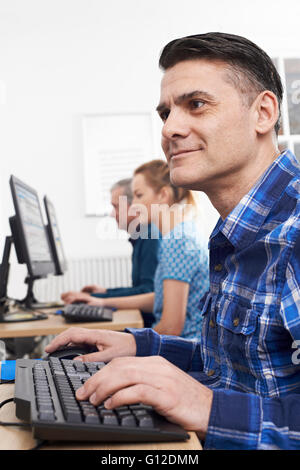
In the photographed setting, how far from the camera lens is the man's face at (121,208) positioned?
3.03 metres

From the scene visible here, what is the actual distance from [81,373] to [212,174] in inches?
17.3

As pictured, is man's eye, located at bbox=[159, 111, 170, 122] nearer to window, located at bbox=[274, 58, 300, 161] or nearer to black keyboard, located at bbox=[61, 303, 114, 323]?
black keyboard, located at bbox=[61, 303, 114, 323]

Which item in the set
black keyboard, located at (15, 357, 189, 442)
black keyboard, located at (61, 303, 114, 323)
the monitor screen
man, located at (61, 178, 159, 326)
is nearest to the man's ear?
black keyboard, located at (15, 357, 189, 442)

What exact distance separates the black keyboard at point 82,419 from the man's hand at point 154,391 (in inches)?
0.5

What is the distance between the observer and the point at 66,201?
4.88 meters

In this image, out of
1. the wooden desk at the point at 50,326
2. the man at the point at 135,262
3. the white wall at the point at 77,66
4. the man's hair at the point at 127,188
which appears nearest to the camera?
the wooden desk at the point at 50,326

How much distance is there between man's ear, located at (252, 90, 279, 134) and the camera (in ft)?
3.30

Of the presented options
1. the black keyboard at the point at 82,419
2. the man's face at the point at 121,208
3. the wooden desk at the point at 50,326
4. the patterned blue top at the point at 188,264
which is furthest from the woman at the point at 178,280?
the black keyboard at the point at 82,419

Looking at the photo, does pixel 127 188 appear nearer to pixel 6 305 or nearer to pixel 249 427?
pixel 6 305

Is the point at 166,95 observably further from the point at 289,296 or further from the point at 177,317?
the point at 177,317

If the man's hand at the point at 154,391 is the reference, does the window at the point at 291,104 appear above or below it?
above

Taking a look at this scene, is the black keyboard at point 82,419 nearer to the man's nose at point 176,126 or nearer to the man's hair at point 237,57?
the man's nose at point 176,126

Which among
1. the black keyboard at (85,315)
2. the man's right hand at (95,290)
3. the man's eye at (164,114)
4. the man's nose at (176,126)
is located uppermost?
the man's eye at (164,114)

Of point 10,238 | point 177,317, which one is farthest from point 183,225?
point 10,238
